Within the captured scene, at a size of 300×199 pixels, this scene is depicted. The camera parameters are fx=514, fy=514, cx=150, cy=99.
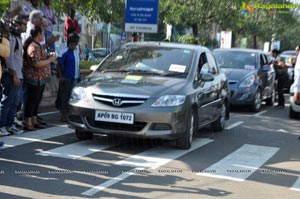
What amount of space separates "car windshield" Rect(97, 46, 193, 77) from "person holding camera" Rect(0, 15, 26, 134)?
139 centimetres

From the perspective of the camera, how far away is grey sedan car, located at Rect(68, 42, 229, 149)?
7246mm

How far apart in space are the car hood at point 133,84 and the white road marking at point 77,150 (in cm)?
84

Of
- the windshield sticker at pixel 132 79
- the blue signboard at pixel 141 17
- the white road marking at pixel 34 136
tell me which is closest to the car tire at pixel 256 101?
the blue signboard at pixel 141 17

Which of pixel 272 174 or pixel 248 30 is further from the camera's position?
pixel 248 30

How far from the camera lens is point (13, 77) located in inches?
306

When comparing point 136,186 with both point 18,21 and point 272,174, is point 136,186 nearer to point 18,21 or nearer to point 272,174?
point 272,174

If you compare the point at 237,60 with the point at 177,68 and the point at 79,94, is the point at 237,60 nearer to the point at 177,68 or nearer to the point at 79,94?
the point at 177,68

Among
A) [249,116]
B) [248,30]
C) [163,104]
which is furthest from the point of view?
[248,30]

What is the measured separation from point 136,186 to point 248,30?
135 feet

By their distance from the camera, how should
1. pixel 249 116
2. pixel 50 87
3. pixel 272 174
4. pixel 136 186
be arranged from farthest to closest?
1. pixel 249 116
2. pixel 50 87
3. pixel 272 174
4. pixel 136 186

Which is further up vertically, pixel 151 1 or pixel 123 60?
pixel 151 1

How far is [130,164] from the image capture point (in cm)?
670

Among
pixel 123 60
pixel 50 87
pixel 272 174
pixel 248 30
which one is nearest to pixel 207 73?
pixel 123 60

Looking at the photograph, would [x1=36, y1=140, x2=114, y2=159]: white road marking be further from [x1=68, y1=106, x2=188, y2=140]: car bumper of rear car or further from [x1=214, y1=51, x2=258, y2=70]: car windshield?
[x1=214, y1=51, x2=258, y2=70]: car windshield
